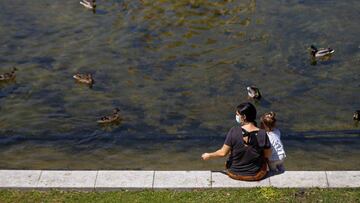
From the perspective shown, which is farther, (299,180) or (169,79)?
(169,79)

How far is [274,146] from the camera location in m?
11.8

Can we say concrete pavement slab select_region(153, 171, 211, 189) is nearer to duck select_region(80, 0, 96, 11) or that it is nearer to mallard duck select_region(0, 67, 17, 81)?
mallard duck select_region(0, 67, 17, 81)

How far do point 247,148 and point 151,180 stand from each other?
173 cm

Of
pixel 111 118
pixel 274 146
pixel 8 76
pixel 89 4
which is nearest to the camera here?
pixel 274 146

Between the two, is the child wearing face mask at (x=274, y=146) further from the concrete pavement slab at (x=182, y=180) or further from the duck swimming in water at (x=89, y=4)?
the duck swimming in water at (x=89, y=4)

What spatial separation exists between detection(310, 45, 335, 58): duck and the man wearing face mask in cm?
688

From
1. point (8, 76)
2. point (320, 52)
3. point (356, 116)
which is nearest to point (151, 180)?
point (356, 116)

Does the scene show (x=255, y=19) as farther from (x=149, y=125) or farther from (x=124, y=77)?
(x=149, y=125)

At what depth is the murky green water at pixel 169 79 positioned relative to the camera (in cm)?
1424

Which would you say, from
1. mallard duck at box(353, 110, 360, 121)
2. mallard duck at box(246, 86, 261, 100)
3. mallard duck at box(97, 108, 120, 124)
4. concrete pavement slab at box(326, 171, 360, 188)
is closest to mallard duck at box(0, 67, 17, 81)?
mallard duck at box(97, 108, 120, 124)

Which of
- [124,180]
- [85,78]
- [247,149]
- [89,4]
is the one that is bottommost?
[89,4]

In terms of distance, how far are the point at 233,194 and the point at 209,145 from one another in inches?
133

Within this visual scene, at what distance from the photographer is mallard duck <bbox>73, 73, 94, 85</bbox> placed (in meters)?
16.7

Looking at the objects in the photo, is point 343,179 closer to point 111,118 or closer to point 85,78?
point 111,118
